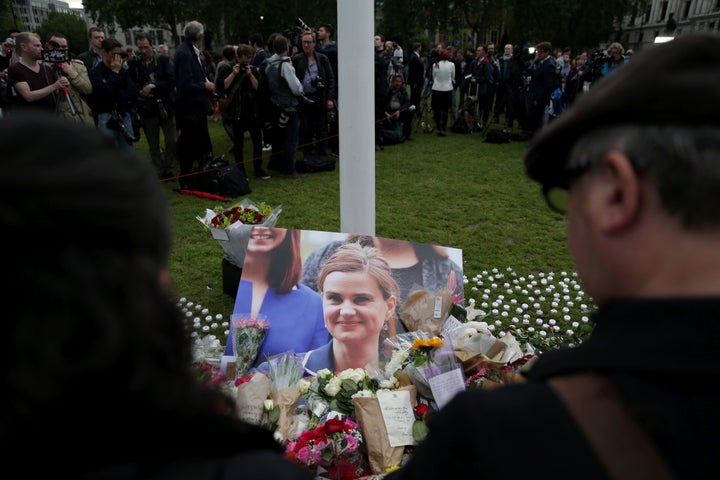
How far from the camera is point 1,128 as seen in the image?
0.69 meters

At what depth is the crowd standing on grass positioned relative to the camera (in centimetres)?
619

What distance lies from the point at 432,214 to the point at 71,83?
15.4 ft

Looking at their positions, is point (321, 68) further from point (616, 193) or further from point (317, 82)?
point (616, 193)

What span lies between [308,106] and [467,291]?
5.31 metres

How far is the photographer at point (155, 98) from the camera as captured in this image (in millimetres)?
7082

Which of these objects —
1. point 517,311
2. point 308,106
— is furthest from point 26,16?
point 517,311

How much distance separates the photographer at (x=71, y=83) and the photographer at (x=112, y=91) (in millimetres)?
158

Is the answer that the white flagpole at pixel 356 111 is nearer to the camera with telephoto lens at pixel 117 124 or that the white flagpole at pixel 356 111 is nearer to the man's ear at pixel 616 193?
the man's ear at pixel 616 193

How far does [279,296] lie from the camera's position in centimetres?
344

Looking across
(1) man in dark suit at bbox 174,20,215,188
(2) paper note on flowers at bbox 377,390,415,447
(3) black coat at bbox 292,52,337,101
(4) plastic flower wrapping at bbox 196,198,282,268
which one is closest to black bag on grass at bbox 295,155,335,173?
(3) black coat at bbox 292,52,337,101

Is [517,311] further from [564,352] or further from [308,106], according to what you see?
[308,106]

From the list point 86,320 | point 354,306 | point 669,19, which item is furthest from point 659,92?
point 669,19

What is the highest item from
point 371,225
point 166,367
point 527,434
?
point 166,367

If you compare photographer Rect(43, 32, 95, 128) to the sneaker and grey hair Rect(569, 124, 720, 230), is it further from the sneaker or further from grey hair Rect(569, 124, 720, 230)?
grey hair Rect(569, 124, 720, 230)
